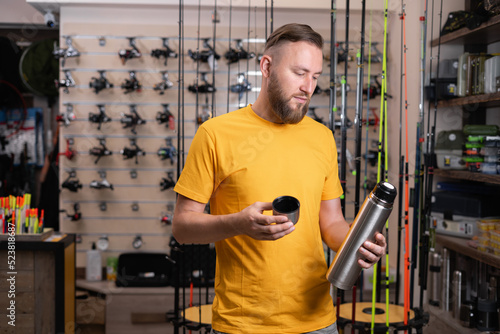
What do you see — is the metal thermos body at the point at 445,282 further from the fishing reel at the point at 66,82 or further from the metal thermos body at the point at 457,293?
the fishing reel at the point at 66,82

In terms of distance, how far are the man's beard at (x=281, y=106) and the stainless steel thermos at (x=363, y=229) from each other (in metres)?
0.34

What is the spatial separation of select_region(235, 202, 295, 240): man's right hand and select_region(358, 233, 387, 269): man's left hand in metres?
0.25

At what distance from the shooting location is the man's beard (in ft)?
5.11

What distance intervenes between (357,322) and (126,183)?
3.22m

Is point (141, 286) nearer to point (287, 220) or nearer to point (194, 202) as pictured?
point (194, 202)

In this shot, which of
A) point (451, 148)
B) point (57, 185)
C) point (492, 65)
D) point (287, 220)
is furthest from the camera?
point (57, 185)

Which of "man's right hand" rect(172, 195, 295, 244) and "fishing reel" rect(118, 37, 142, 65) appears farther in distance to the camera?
"fishing reel" rect(118, 37, 142, 65)

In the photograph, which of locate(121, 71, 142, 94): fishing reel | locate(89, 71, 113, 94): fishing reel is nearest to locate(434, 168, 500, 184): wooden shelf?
locate(121, 71, 142, 94): fishing reel

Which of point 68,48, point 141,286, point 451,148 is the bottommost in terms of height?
point 141,286

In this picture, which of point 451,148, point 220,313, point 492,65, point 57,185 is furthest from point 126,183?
point 220,313

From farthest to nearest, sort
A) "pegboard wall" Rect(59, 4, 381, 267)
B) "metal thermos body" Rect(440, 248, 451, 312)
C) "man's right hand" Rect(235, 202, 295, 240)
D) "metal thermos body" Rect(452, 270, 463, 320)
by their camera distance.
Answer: "pegboard wall" Rect(59, 4, 381, 267) → "metal thermos body" Rect(440, 248, 451, 312) → "metal thermos body" Rect(452, 270, 463, 320) → "man's right hand" Rect(235, 202, 295, 240)

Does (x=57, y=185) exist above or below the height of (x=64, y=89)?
below

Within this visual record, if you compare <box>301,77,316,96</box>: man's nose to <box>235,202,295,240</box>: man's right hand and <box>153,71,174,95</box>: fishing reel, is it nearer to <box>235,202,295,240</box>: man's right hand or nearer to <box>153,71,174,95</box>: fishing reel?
<box>235,202,295,240</box>: man's right hand

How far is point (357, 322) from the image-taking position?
2602 mm
